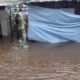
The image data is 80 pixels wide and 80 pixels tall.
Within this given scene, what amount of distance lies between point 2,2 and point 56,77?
8.10m

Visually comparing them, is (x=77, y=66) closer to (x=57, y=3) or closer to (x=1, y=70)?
(x=1, y=70)

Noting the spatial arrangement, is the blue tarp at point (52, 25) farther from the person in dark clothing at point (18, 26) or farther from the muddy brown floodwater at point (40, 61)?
the person in dark clothing at point (18, 26)

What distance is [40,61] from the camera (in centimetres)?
A: 1000

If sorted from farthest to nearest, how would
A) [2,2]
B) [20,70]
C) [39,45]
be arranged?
[2,2], [39,45], [20,70]

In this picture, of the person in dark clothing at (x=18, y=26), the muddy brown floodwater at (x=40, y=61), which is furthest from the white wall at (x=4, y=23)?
the muddy brown floodwater at (x=40, y=61)

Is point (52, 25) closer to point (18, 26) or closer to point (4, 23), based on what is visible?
point (18, 26)

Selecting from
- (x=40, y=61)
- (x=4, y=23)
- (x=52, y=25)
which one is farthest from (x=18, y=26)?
(x=40, y=61)

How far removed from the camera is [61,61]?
9945 mm

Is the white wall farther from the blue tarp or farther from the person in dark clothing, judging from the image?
the blue tarp

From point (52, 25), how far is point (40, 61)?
3.97 meters

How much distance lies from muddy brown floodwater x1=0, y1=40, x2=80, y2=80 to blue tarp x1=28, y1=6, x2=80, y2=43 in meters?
0.41

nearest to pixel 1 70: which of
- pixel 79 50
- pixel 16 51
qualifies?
pixel 16 51

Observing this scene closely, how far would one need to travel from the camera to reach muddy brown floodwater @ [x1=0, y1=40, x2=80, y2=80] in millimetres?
8251

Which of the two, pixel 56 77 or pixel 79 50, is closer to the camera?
pixel 56 77
